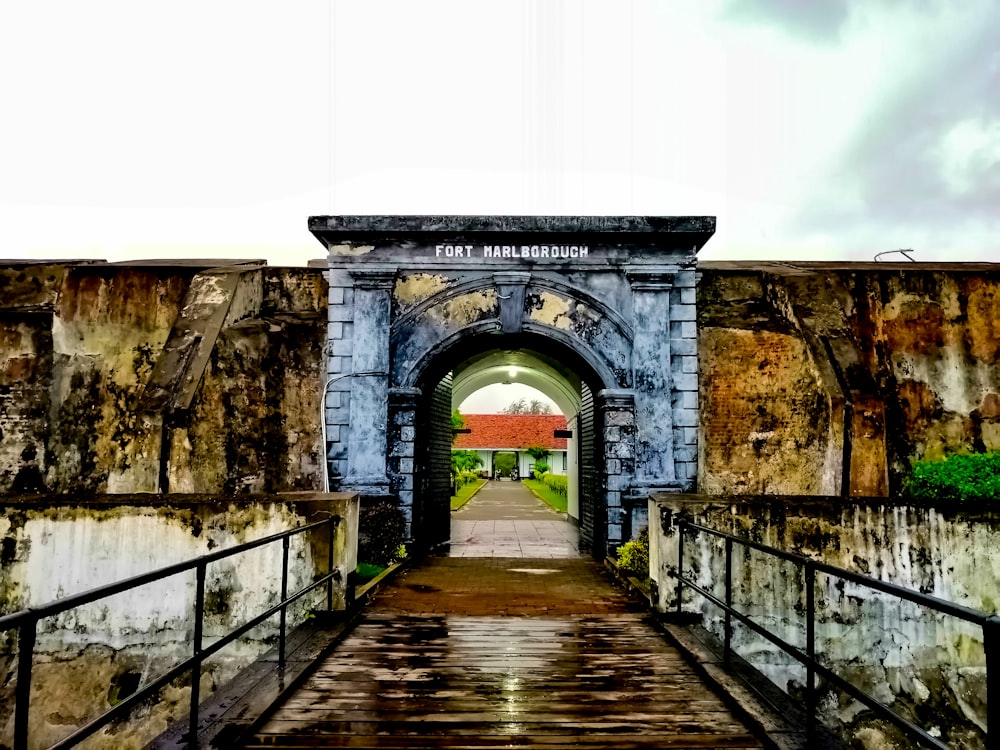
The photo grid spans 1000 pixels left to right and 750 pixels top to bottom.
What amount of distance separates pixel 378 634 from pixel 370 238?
5910 millimetres

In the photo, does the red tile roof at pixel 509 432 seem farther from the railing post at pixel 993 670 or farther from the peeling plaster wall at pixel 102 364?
the railing post at pixel 993 670

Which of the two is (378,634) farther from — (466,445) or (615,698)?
(466,445)

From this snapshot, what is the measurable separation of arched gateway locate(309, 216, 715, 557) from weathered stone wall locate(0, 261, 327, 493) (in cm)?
87

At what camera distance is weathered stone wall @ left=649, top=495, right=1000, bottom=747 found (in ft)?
22.0

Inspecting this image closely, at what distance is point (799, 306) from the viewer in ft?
34.9

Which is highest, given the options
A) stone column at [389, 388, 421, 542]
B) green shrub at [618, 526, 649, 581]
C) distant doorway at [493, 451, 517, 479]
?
stone column at [389, 388, 421, 542]

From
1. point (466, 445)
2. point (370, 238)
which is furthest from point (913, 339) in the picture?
point (466, 445)

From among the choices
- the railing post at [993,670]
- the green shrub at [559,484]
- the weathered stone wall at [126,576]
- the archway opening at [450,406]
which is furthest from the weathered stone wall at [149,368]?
the green shrub at [559,484]

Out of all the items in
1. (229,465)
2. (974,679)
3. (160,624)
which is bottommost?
(974,679)

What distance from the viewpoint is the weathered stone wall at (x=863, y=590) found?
671 cm

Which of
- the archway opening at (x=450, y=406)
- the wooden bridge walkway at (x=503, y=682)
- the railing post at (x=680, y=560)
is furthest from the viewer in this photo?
the archway opening at (x=450, y=406)

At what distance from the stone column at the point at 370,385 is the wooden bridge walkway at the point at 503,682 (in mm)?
2280

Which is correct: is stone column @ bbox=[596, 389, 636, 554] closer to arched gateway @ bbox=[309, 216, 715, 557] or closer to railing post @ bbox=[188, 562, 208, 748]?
arched gateway @ bbox=[309, 216, 715, 557]

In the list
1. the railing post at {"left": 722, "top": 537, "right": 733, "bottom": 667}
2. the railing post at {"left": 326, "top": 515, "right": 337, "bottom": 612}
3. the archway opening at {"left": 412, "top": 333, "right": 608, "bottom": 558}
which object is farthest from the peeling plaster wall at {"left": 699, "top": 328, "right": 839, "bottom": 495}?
the railing post at {"left": 326, "top": 515, "right": 337, "bottom": 612}
